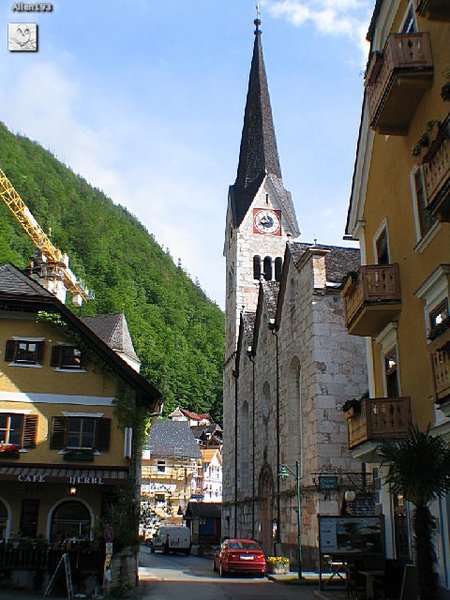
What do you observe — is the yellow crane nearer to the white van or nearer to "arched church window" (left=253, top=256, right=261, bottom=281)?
"arched church window" (left=253, top=256, right=261, bottom=281)

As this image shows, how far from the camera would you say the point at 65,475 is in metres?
20.7

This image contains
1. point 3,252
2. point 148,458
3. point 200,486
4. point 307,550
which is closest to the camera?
point 307,550

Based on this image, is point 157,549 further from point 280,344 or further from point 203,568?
point 280,344

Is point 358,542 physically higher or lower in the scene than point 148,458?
lower

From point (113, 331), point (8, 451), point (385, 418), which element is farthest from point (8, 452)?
point (113, 331)

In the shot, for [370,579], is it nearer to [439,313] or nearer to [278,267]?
[439,313]

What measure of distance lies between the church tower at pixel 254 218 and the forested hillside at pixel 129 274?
155 feet

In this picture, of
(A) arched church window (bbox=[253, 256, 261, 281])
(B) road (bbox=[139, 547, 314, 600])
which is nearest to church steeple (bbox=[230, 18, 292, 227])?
(A) arched church window (bbox=[253, 256, 261, 281])

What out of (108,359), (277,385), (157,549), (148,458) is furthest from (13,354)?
(148,458)

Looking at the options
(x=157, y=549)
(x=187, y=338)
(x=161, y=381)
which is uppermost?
(x=187, y=338)

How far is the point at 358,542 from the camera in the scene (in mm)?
17266

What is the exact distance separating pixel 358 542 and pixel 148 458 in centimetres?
6147

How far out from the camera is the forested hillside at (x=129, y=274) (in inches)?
4624

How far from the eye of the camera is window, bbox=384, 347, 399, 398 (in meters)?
16.6
